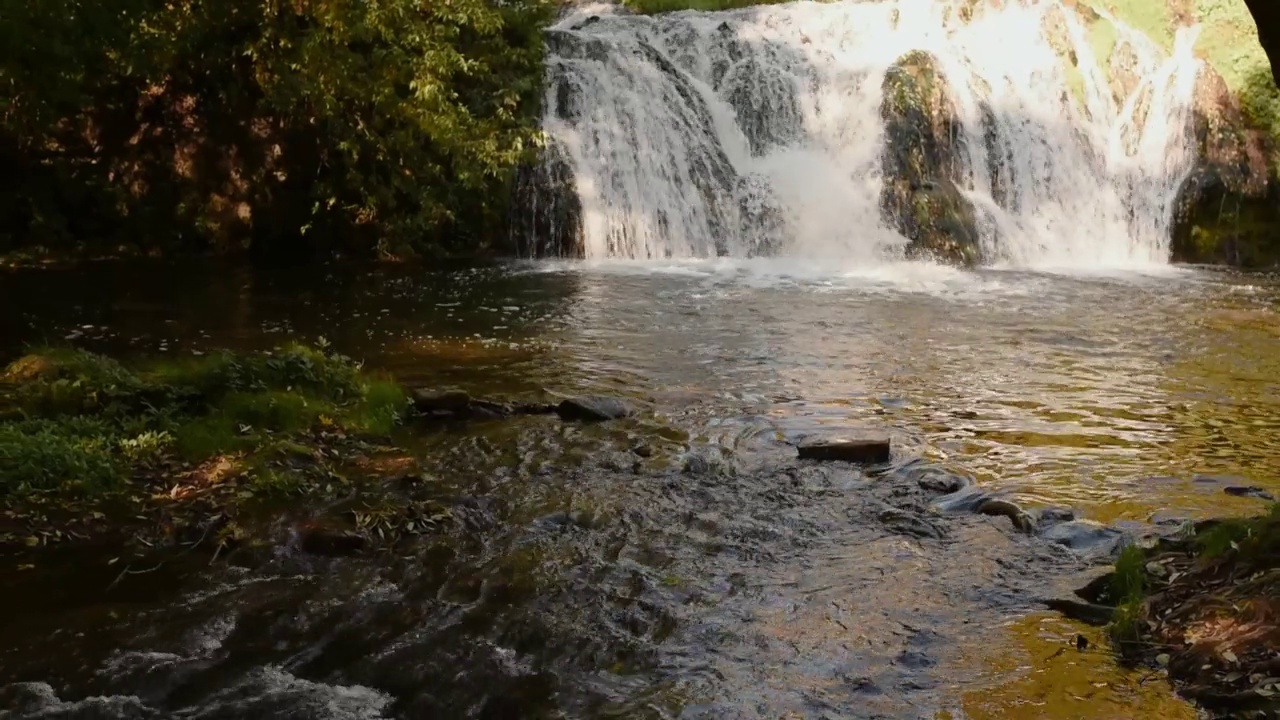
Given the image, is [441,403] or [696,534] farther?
[441,403]

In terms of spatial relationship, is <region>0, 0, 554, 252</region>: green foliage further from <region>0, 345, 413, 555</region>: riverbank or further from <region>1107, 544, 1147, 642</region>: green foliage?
<region>1107, 544, 1147, 642</region>: green foliage

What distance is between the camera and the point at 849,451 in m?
7.52

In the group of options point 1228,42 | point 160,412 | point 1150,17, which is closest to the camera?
point 160,412

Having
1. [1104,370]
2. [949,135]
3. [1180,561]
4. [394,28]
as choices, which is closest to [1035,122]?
[949,135]

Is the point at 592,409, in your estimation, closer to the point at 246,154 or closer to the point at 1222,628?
the point at 1222,628

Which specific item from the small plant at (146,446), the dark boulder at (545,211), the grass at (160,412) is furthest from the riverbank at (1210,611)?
the dark boulder at (545,211)

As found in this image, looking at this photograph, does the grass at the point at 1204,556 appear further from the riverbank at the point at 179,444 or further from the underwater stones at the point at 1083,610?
the riverbank at the point at 179,444

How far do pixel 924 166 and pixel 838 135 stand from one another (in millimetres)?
1729

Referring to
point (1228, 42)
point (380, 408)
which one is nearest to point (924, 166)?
point (1228, 42)

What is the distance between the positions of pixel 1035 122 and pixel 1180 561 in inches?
698

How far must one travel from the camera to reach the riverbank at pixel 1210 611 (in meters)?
3.90

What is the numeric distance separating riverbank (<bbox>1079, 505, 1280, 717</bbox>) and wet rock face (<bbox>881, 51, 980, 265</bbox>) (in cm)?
1414

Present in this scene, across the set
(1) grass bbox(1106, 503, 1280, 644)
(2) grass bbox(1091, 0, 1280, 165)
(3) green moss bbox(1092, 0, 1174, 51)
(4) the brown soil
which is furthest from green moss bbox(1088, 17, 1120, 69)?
(4) the brown soil

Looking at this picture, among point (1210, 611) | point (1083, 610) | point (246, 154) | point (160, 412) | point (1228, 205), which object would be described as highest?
point (246, 154)
